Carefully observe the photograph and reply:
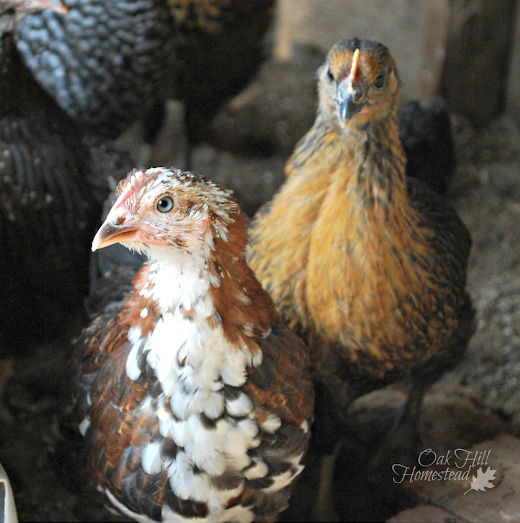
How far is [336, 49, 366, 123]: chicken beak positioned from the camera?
1.55m

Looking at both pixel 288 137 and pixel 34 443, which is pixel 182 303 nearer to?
pixel 34 443

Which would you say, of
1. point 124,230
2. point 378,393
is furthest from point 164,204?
point 378,393

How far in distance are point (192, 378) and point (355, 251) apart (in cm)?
56

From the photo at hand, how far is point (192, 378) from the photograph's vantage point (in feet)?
4.40

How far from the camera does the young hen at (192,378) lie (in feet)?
4.13

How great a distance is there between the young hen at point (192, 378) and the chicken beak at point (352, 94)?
0.38 metres

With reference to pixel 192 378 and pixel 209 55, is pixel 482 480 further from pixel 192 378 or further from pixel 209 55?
pixel 209 55

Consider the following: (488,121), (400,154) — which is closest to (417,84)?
(488,121)

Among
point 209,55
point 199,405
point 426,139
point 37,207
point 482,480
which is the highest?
point 209,55

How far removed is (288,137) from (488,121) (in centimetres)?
100

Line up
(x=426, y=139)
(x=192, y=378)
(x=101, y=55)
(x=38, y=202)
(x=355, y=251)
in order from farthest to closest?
(x=101, y=55)
(x=426, y=139)
(x=38, y=202)
(x=355, y=251)
(x=192, y=378)

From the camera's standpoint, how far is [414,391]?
2.16 meters

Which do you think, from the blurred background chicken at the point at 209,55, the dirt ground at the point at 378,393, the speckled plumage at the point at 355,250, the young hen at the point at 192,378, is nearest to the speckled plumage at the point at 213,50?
the blurred background chicken at the point at 209,55

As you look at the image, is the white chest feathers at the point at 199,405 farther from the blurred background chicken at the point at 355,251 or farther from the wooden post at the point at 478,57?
the wooden post at the point at 478,57
